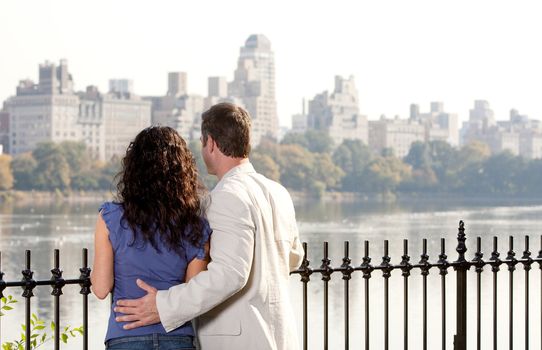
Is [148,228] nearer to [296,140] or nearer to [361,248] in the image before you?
[361,248]

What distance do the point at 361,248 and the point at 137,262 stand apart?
4827 centimetres

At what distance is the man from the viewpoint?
8.72 feet

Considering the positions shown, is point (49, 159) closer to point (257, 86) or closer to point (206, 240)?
point (257, 86)

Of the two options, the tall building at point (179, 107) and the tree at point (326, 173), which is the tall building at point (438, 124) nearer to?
the tall building at point (179, 107)

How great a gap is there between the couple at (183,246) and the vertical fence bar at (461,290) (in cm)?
145

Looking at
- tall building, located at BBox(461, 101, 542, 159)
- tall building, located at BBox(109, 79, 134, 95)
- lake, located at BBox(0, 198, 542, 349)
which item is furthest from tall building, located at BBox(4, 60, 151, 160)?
tall building, located at BBox(461, 101, 542, 159)

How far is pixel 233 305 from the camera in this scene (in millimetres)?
2771

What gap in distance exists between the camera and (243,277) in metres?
2.67

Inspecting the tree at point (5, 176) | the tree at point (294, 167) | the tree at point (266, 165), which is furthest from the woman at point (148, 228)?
the tree at point (294, 167)

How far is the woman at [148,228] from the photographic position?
2633 millimetres

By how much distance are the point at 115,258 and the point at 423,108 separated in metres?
168

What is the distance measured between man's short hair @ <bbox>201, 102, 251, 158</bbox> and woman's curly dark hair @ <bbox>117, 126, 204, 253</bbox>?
10 centimetres

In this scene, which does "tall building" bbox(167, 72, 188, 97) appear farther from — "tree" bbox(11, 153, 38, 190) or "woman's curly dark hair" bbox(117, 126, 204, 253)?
"woman's curly dark hair" bbox(117, 126, 204, 253)

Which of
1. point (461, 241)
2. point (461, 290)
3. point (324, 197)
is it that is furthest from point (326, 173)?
point (461, 241)
